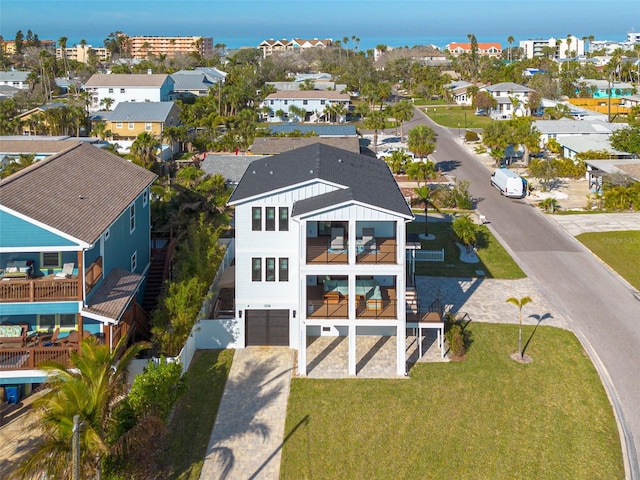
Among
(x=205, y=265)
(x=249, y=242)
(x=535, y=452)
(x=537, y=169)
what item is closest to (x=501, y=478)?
(x=535, y=452)

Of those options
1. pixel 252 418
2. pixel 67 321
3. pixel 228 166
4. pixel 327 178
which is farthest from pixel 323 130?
pixel 252 418

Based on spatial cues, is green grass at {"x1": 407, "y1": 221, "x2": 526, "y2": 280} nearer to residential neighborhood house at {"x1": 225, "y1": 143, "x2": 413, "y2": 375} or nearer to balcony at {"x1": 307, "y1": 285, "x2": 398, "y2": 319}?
residential neighborhood house at {"x1": 225, "y1": 143, "x2": 413, "y2": 375}

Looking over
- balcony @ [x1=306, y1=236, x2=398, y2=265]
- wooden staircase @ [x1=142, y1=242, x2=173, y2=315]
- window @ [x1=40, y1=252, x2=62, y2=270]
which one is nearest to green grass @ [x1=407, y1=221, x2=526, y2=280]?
balcony @ [x1=306, y1=236, x2=398, y2=265]

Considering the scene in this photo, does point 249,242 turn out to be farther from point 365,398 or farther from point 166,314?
point 365,398

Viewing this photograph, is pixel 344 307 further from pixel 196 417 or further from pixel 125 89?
pixel 125 89

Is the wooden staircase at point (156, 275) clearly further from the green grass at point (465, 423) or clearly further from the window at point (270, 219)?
the green grass at point (465, 423)

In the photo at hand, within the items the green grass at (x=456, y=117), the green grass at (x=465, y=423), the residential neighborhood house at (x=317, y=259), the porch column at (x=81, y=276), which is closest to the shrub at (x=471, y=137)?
the green grass at (x=456, y=117)
